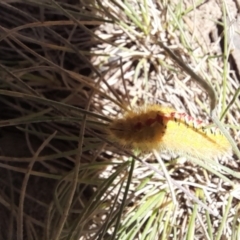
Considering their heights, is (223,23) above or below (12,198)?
above

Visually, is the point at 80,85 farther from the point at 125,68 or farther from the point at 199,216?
the point at 199,216

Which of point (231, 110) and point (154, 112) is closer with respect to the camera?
point (154, 112)

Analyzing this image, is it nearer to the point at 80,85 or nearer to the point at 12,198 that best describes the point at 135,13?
the point at 80,85

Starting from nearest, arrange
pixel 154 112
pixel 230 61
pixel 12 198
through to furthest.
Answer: pixel 154 112, pixel 12 198, pixel 230 61

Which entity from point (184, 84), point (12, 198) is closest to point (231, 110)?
point (184, 84)

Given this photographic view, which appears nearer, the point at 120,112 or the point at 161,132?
the point at 161,132

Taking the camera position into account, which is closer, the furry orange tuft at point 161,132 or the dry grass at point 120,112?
the furry orange tuft at point 161,132

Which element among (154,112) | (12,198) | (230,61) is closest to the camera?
(154,112)

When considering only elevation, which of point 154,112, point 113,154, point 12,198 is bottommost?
point 12,198

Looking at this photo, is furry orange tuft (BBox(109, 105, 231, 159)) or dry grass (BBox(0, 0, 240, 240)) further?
dry grass (BBox(0, 0, 240, 240))
